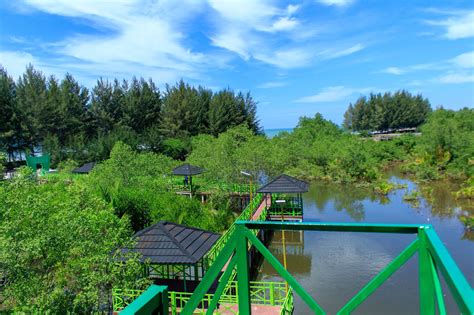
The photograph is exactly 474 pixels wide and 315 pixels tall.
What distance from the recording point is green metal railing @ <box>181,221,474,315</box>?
4.30ft

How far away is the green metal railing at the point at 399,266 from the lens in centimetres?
131

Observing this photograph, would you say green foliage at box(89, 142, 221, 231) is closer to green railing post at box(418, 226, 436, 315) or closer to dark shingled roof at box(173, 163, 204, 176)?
dark shingled roof at box(173, 163, 204, 176)

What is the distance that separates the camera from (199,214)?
1616 cm

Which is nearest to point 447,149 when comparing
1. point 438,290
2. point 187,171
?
point 187,171

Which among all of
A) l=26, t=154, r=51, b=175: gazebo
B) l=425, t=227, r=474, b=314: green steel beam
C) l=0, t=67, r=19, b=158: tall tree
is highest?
l=0, t=67, r=19, b=158: tall tree

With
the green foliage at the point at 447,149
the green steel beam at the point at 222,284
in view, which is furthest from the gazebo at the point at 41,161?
the green steel beam at the point at 222,284

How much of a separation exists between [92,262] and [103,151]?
2899 centimetres

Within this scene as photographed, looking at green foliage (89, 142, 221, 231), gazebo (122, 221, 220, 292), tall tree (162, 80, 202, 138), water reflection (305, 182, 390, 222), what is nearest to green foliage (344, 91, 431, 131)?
tall tree (162, 80, 202, 138)

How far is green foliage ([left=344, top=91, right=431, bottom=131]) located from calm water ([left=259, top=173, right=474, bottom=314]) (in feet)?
155

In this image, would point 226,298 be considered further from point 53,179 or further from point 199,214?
point 53,179

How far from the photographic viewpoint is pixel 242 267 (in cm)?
199

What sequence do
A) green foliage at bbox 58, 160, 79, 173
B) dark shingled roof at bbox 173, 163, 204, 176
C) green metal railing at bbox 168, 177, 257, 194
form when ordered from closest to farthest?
dark shingled roof at bbox 173, 163, 204, 176 < green metal railing at bbox 168, 177, 257, 194 < green foliage at bbox 58, 160, 79, 173

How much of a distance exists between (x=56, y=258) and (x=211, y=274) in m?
5.90

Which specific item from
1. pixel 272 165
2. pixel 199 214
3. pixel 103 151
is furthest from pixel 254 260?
pixel 103 151
